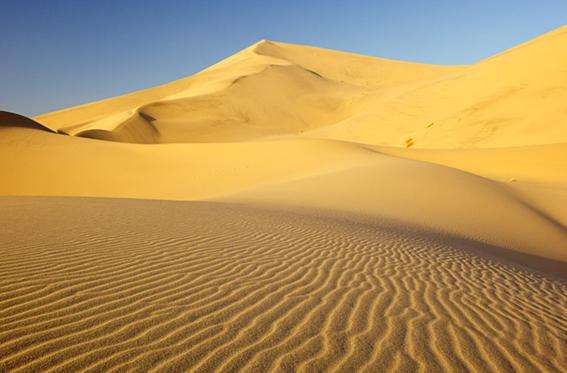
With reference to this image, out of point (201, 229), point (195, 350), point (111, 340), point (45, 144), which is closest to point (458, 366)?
point (195, 350)

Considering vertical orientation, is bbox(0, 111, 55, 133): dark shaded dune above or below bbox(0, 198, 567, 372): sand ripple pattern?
above

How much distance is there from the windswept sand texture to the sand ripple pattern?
2 cm

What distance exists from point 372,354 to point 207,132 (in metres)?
41.6

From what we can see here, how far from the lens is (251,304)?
3.80 metres

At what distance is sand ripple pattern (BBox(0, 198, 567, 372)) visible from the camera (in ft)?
9.49

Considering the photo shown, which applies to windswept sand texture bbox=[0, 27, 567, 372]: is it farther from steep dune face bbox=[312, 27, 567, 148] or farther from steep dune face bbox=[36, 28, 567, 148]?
steep dune face bbox=[36, 28, 567, 148]

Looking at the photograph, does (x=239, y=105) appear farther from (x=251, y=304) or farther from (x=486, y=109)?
(x=251, y=304)

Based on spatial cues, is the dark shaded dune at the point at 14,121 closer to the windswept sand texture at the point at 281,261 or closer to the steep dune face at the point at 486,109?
the windswept sand texture at the point at 281,261

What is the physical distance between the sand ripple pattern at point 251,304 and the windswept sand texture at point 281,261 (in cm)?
2

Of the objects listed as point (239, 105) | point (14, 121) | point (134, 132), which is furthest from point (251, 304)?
point (239, 105)

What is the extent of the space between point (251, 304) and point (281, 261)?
163 centimetres

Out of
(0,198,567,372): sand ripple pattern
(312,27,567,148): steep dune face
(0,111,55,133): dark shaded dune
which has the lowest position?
(0,198,567,372): sand ripple pattern

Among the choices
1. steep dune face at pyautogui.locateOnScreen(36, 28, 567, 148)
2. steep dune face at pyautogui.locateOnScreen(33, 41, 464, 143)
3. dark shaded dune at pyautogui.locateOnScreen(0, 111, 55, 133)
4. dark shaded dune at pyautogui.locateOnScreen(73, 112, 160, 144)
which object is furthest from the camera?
steep dune face at pyautogui.locateOnScreen(33, 41, 464, 143)

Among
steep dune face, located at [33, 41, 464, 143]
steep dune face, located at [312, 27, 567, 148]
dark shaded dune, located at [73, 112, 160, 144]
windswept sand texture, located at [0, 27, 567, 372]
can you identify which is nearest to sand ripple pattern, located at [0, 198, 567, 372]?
windswept sand texture, located at [0, 27, 567, 372]
